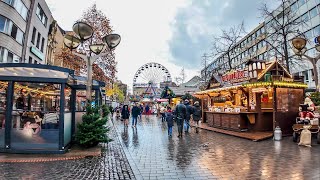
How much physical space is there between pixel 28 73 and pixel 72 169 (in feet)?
12.6

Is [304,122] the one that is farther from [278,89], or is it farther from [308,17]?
[308,17]

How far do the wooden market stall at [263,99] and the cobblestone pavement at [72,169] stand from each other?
351 inches

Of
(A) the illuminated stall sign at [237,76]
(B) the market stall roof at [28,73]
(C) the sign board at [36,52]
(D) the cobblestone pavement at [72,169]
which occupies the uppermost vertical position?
(C) the sign board at [36,52]

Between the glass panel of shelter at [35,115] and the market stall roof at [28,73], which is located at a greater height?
the market stall roof at [28,73]

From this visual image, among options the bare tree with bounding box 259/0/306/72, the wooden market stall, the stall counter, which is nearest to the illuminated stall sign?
the wooden market stall

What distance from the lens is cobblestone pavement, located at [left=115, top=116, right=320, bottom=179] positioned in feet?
21.3

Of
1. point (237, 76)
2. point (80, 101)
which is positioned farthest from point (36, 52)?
point (237, 76)

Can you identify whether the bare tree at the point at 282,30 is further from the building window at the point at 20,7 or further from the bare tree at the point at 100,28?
the building window at the point at 20,7

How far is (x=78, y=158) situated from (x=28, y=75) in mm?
3171

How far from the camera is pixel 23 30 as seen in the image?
1033 inches

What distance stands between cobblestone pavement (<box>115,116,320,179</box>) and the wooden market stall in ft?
11.7

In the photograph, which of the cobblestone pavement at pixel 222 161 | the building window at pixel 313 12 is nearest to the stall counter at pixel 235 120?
the cobblestone pavement at pixel 222 161

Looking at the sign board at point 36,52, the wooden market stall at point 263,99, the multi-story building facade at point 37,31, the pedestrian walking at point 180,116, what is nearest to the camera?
the pedestrian walking at point 180,116

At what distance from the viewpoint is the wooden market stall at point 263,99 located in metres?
14.1
